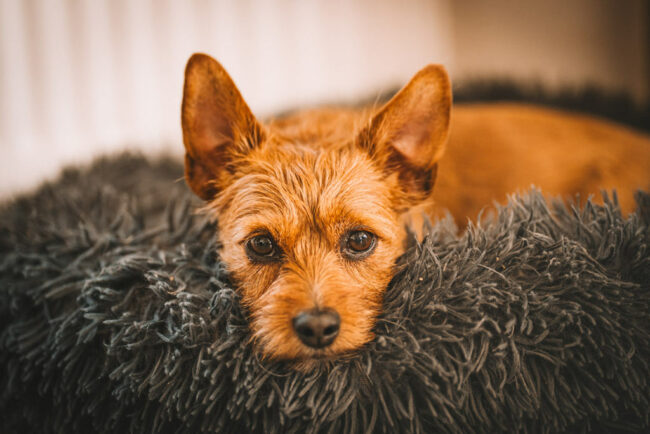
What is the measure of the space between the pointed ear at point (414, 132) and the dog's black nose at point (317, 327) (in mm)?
563

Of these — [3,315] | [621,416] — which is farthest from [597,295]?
[3,315]

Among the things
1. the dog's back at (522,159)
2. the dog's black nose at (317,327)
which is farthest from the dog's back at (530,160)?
the dog's black nose at (317,327)

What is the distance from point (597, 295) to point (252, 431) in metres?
0.86

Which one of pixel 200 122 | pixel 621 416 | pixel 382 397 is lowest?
pixel 621 416

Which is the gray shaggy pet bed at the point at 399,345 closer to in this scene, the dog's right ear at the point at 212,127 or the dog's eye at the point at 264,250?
the dog's eye at the point at 264,250

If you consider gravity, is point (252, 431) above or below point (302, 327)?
below

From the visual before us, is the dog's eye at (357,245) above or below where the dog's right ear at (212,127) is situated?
below

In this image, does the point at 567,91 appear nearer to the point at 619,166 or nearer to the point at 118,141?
the point at 619,166

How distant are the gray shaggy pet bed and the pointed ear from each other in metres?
0.22

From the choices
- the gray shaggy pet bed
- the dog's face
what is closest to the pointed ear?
the dog's face

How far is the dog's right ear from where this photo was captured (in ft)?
4.18

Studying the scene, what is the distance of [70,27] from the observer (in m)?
2.32

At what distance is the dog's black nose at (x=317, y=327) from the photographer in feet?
3.41

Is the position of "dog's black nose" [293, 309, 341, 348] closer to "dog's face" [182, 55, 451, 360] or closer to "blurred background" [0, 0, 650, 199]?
"dog's face" [182, 55, 451, 360]
